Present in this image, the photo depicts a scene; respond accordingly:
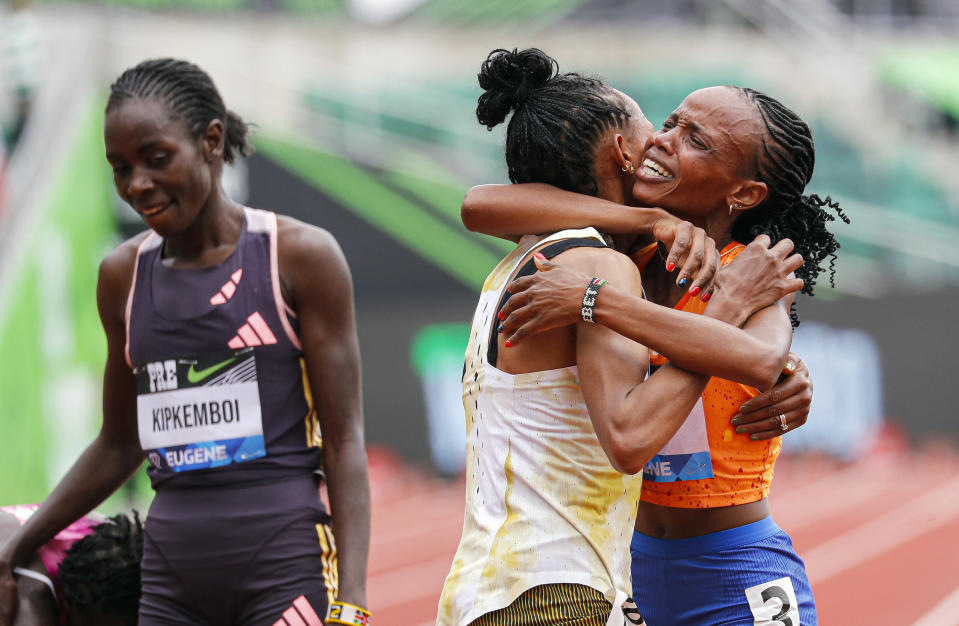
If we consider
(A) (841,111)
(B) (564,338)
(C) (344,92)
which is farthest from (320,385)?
(A) (841,111)

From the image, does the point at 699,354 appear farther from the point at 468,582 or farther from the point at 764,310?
the point at 468,582

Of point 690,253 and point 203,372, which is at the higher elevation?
point 690,253

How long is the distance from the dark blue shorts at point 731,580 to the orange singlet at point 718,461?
2.9 inches

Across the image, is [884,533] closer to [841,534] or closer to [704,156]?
[841,534]

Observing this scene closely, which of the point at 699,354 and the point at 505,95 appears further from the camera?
the point at 505,95

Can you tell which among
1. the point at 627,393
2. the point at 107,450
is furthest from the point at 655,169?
the point at 107,450

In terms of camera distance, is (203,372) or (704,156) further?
(203,372)

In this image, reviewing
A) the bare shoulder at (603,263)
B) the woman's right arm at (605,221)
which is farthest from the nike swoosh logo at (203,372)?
the bare shoulder at (603,263)

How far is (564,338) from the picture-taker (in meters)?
2.06

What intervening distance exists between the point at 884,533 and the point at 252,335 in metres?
8.54

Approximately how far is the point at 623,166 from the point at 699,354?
0.49m

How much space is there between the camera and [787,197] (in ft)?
7.88

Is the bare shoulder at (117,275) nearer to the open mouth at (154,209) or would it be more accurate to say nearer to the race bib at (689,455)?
the open mouth at (154,209)

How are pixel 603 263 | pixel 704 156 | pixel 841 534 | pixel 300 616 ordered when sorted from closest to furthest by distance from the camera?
pixel 603 263, pixel 704 156, pixel 300 616, pixel 841 534
